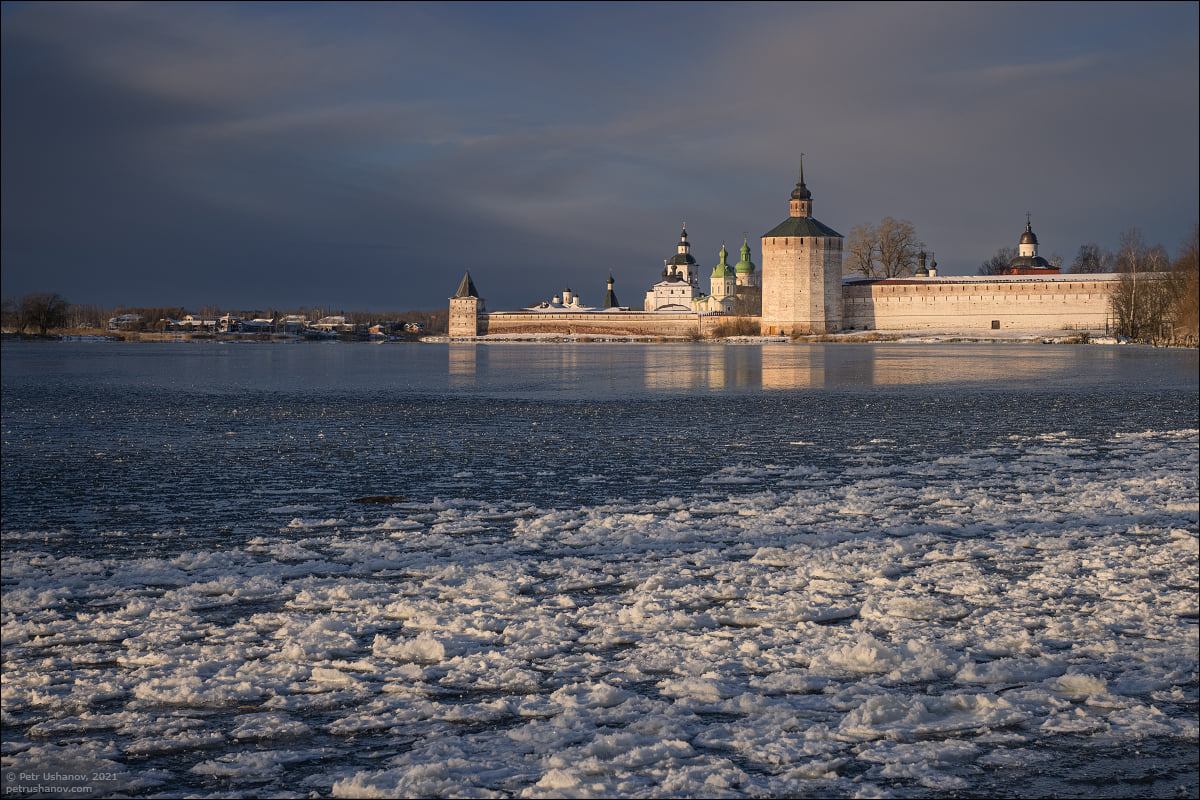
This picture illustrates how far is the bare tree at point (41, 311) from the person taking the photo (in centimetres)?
6307

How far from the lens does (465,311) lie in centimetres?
7925

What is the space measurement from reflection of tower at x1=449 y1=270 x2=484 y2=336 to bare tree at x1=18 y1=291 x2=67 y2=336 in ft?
83.4

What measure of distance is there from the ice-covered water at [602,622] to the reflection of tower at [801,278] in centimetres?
5164

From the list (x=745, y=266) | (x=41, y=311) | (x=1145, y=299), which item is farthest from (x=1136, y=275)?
(x=41, y=311)

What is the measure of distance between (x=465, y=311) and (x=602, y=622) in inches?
3020

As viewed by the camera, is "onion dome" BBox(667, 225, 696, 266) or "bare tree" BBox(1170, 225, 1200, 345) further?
"onion dome" BBox(667, 225, 696, 266)

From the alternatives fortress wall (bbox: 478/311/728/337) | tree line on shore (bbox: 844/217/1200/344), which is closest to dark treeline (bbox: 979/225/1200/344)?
tree line on shore (bbox: 844/217/1200/344)

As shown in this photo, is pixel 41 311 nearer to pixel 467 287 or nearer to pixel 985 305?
pixel 467 287

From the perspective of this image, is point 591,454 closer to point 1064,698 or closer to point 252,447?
point 252,447

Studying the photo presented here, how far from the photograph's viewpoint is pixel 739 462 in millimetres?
7582

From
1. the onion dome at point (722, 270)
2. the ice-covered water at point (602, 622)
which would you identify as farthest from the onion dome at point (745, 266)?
the ice-covered water at point (602, 622)

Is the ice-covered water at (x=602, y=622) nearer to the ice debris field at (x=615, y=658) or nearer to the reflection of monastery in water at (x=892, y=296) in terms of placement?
the ice debris field at (x=615, y=658)

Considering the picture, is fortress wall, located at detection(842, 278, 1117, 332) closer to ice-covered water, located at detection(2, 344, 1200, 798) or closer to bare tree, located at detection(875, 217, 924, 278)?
bare tree, located at detection(875, 217, 924, 278)

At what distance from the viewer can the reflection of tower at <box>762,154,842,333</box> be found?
5906 centimetres
